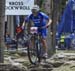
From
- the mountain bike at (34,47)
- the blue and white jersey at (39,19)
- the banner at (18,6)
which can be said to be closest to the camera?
the mountain bike at (34,47)

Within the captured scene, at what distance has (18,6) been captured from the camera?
58.5ft

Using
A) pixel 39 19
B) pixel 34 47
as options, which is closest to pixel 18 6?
pixel 39 19

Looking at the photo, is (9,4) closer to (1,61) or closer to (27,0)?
(27,0)

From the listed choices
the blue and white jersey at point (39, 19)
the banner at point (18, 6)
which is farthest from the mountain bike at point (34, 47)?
the banner at point (18, 6)

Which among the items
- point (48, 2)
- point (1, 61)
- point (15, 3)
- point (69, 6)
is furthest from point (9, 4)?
point (1, 61)

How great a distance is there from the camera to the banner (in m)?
17.6

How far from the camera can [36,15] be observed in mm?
11578

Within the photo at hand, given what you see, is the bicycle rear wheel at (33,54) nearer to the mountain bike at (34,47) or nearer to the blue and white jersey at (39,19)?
the mountain bike at (34,47)

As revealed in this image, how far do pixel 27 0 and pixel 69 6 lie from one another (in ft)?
18.2

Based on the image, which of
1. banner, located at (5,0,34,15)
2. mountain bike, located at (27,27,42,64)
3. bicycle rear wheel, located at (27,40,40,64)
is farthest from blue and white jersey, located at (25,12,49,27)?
banner, located at (5,0,34,15)

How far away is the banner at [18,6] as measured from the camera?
1758cm

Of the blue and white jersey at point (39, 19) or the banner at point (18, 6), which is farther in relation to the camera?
the banner at point (18, 6)

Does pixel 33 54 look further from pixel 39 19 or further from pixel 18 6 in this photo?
pixel 18 6

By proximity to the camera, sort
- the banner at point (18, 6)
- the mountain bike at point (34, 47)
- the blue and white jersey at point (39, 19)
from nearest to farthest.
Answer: the mountain bike at point (34, 47) → the blue and white jersey at point (39, 19) → the banner at point (18, 6)
